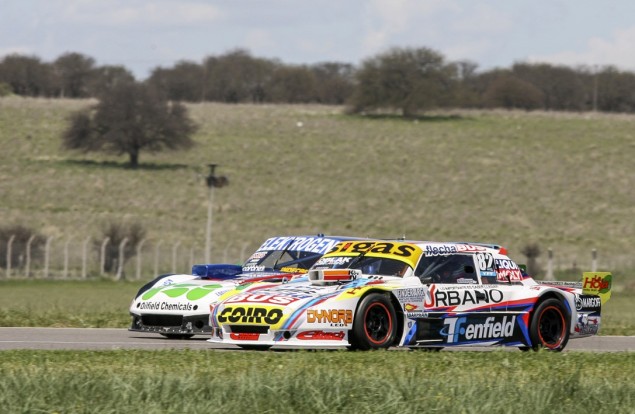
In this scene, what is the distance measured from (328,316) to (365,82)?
8609 centimetres

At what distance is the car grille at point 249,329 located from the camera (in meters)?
13.4

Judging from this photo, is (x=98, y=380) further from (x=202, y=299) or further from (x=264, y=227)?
(x=264, y=227)

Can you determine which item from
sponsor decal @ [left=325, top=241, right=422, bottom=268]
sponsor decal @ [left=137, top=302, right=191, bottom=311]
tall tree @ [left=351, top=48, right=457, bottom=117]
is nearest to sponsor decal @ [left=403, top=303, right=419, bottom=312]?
sponsor decal @ [left=325, top=241, right=422, bottom=268]

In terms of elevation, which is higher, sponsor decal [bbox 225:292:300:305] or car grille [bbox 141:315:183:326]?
sponsor decal [bbox 225:292:300:305]

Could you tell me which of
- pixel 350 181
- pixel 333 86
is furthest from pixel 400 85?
pixel 333 86

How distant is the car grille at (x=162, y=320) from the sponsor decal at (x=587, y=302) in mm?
4922

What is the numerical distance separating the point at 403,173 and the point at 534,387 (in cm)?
6407

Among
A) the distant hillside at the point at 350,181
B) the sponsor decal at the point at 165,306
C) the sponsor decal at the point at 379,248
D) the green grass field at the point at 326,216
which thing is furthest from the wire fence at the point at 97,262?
the sponsor decal at the point at 379,248

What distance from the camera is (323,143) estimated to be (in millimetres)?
82938

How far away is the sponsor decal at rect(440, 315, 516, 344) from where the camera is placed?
→ 1434cm

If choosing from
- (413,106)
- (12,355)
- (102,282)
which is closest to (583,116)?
(413,106)

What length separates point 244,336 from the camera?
13.6 metres

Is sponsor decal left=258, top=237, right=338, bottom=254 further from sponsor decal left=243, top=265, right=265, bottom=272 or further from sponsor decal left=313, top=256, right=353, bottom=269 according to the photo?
sponsor decal left=313, top=256, right=353, bottom=269

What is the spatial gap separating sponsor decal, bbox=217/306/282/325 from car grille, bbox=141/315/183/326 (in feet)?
8.29
